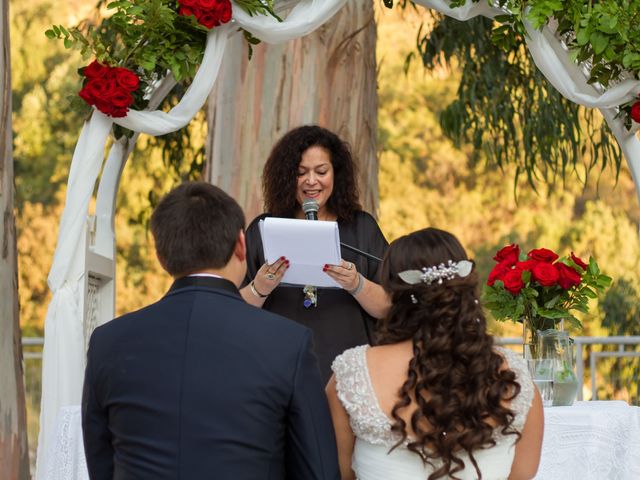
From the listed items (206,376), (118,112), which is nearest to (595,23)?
(118,112)

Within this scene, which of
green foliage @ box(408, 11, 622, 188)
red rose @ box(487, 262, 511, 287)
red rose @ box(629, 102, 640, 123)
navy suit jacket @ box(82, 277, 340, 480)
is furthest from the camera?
green foliage @ box(408, 11, 622, 188)

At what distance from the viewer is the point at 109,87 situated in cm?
446

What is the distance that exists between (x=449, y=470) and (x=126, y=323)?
77 centimetres

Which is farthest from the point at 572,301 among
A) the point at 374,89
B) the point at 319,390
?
the point at 374,89

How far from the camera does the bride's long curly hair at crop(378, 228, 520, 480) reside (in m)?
2.34

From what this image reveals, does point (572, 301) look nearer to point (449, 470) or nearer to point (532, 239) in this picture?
point (449, 470)

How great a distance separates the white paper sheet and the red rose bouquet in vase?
1.93 ft

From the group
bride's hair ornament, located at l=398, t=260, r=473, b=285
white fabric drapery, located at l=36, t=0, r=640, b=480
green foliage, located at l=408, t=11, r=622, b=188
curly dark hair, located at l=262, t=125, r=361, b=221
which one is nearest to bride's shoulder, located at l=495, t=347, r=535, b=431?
bride's hair ornament, located at l=398, t=260, r=473, b=285

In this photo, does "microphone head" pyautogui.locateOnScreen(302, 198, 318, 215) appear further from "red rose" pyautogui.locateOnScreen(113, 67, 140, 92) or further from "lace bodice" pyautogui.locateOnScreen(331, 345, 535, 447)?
"lace bodice" pyautogui.locateOnScreen(331, 345, 535, 447)

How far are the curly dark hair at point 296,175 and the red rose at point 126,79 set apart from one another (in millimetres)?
742

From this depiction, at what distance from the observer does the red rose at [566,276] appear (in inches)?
146

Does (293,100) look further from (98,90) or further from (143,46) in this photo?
(98,90)

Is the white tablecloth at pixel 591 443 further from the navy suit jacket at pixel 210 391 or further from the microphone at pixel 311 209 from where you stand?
the navy suit jacket at pixel 210 391

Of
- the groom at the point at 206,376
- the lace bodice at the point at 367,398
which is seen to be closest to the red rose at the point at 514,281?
the lace bodice at the point at 367,398
